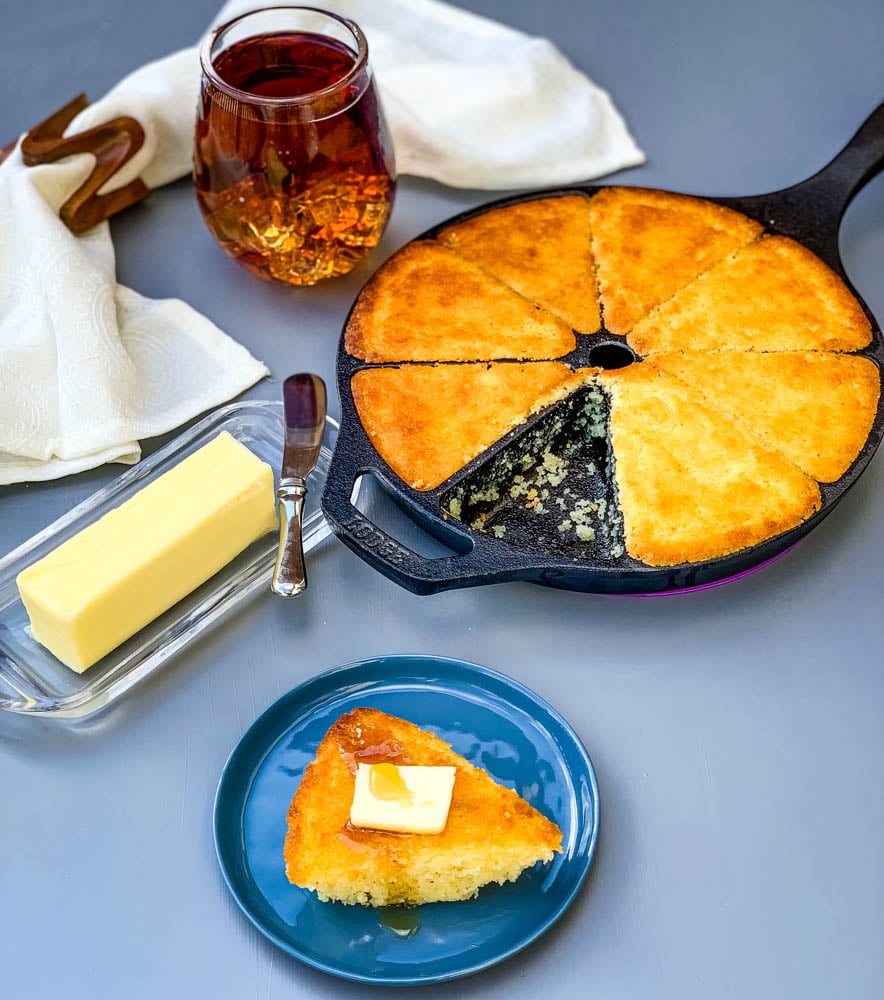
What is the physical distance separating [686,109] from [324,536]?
155cm

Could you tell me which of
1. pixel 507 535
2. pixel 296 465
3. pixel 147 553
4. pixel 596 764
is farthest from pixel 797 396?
pixel 147 553

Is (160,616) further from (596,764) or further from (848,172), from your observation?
(848,172)

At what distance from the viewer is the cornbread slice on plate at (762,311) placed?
2318 millimetres

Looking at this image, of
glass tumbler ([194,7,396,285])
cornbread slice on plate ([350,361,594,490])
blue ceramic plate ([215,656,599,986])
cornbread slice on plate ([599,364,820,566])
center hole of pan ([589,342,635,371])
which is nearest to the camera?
blue ceramic plate ([215,656,599,986])

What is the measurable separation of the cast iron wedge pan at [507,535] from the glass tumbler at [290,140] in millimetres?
277

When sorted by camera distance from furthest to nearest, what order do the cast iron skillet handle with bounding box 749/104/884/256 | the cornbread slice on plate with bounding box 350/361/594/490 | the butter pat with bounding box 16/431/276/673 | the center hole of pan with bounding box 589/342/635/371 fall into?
the cast iron skillet handle with bounding box 749/104/884/256
the center hole of pan with bounding box 589/342/635/371
the cornbread slice on plate with bounding box 350/361/594/490
the butter pat with bounding box 16/431/276/673

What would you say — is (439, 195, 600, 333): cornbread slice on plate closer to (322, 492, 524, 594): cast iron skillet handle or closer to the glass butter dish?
the glass butter dish

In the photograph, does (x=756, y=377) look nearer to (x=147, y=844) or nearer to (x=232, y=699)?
(x=232, y=699)

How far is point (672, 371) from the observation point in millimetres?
2285

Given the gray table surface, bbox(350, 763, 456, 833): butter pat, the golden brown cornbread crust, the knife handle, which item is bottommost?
the gray table surface

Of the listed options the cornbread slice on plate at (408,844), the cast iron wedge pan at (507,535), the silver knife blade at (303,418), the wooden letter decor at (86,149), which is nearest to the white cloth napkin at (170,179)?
the wooden letter decor at (86,149)

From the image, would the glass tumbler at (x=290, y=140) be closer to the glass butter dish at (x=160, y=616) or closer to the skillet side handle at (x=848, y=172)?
the glass butter dish at (x=160, y=616)

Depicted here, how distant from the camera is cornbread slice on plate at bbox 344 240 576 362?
2.28 meters

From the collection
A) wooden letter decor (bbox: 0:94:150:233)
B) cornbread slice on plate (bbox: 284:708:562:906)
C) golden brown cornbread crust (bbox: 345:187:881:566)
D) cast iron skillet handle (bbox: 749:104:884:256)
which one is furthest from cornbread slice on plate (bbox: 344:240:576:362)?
cornbread slice on plate (bbox: 284:708:562:906)
